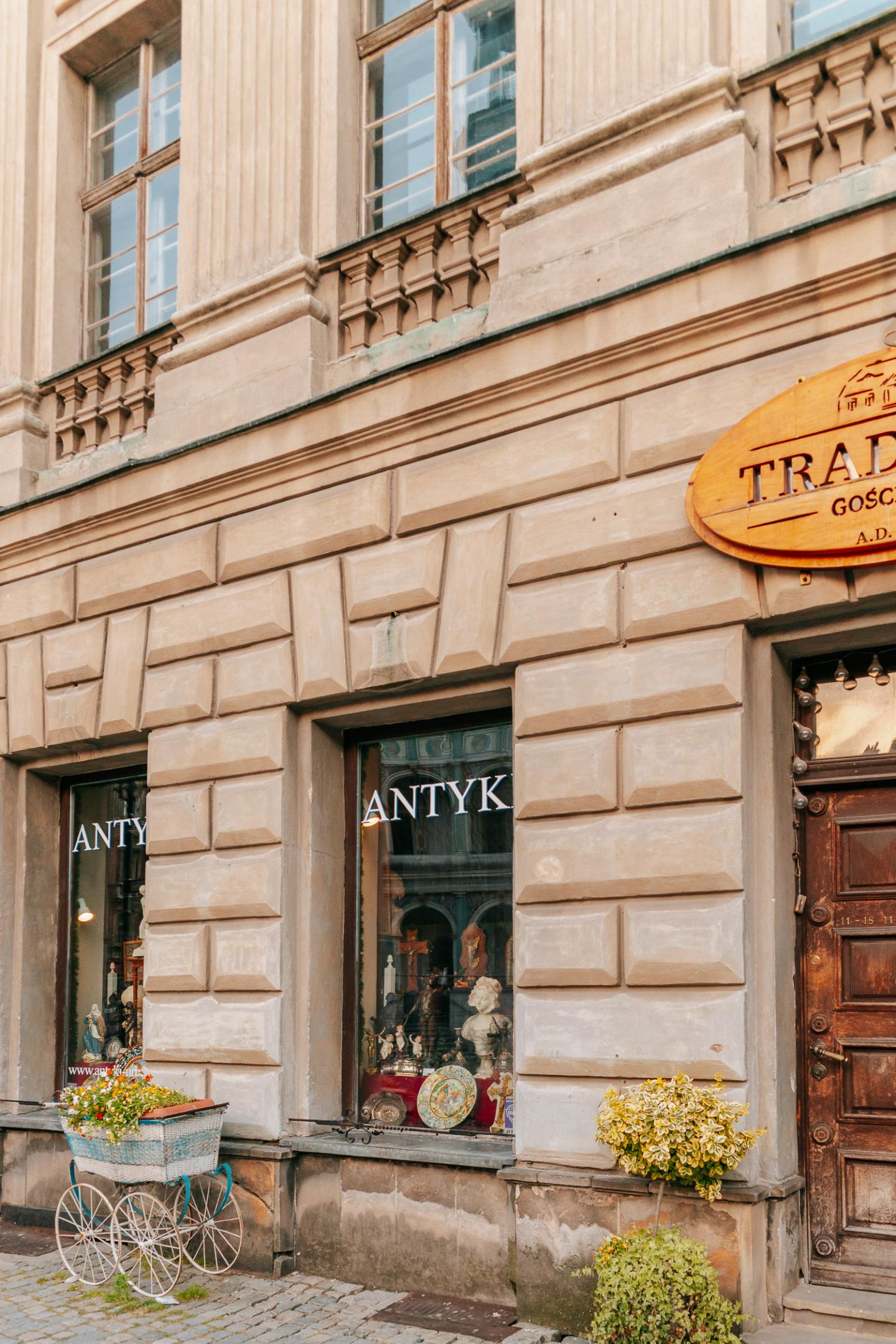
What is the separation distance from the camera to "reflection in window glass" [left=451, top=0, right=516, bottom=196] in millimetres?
9102

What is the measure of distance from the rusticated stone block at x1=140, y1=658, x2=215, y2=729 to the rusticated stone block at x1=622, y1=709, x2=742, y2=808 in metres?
3.34

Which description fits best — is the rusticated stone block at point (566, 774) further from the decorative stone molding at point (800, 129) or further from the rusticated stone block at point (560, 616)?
the decorative stone molding at point (800, 129)

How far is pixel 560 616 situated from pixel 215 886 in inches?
124

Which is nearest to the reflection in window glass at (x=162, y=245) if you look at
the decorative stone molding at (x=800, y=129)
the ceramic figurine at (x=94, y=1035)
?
the ceramic figurine at (x=94, y=1035)

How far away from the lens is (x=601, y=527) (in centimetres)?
757

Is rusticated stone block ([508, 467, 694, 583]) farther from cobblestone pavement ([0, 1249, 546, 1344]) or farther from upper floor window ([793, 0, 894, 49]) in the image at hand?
cobblestone pavement ([0, 1249, 546, 1344])

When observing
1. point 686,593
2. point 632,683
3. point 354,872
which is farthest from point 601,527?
point 354,872

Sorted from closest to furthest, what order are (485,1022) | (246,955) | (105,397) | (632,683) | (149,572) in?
(632,683) → (485,1022) → (246,955) → (149,572) → (105,397)

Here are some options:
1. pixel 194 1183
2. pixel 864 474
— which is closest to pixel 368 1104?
pixel 194 1183

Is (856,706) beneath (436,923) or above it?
above

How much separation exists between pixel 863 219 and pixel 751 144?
0.95 m

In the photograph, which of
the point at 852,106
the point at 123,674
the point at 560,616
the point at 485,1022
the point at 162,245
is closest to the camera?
the point at 852,106

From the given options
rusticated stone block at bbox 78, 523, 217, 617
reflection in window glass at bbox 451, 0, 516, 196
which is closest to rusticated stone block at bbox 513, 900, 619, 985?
rusticated stone block at bbox 78, 523, 217, 617

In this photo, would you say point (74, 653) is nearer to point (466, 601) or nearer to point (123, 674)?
point (123, 674)
